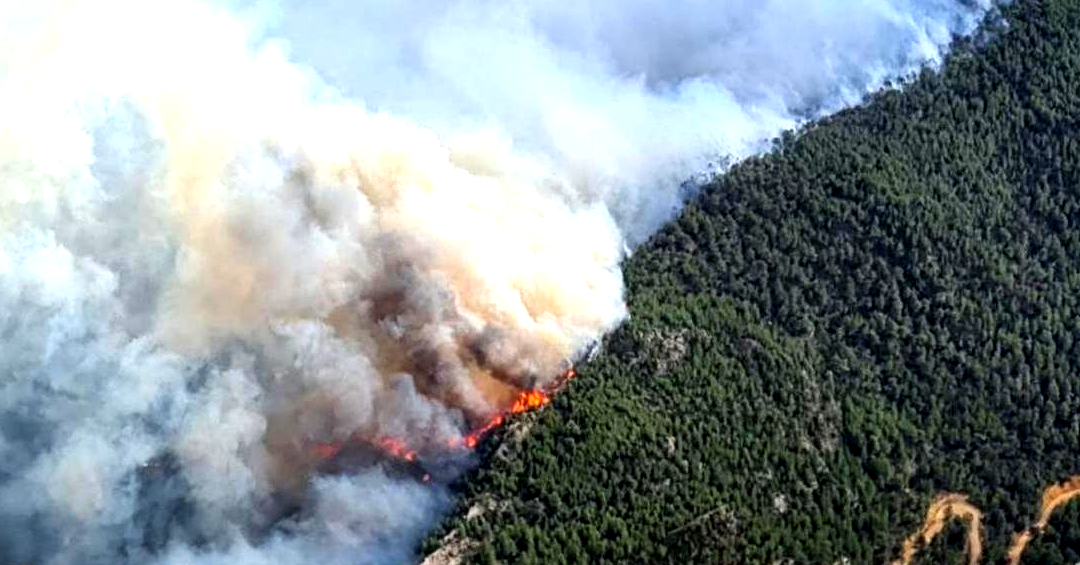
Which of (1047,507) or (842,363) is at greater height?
(842,363)

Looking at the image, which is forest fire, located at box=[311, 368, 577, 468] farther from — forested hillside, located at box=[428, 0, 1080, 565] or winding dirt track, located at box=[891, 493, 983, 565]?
winding dirt track, located at box=[891, 493, 983, 565]

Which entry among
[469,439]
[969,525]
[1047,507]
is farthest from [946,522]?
[469,439]

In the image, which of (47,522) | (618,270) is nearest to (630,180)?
(618,270)

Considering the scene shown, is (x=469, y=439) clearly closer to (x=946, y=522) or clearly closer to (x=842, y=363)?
(x=842, y=363)

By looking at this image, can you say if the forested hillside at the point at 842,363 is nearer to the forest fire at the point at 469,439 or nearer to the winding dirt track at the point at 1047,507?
the winding dirt track at the point at 1047,507

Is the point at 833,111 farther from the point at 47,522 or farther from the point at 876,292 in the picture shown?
the point at 47,522

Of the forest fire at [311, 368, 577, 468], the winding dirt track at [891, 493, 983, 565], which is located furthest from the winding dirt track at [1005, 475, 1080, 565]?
the forest fire at [311, 368, 577, 468]
